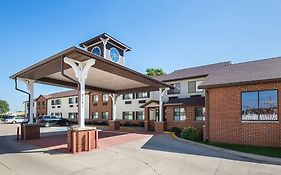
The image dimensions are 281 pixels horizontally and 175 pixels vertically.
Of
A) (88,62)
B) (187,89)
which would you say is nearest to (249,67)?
(187,89)

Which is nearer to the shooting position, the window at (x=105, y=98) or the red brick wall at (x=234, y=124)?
the red brick wall at (x=234, y=124)

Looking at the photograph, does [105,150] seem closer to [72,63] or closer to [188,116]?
[72,63]

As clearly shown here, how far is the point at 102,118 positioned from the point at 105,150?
25.4m

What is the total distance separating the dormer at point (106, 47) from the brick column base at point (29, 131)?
7.89 m

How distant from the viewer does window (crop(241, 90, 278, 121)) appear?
42.1 ft

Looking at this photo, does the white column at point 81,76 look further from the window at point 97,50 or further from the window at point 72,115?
the window at point 72,115

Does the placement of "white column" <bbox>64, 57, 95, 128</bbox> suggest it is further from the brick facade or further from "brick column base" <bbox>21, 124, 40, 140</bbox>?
the brick facade

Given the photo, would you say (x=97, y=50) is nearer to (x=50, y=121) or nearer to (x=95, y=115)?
(x=50, y=121)

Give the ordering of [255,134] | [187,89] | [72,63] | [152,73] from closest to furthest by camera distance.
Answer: [72,63] → [255,134] → [187,89] → [152,73]

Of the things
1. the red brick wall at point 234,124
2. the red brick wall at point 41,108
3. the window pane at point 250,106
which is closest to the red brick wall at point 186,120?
the red brick wall at point 234,124

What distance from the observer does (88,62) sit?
12000mm

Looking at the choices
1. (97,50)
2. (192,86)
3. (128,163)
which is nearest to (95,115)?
(192,86)

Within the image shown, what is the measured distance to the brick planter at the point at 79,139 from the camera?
11125 mm

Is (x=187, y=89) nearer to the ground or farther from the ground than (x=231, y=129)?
farther from the ground
